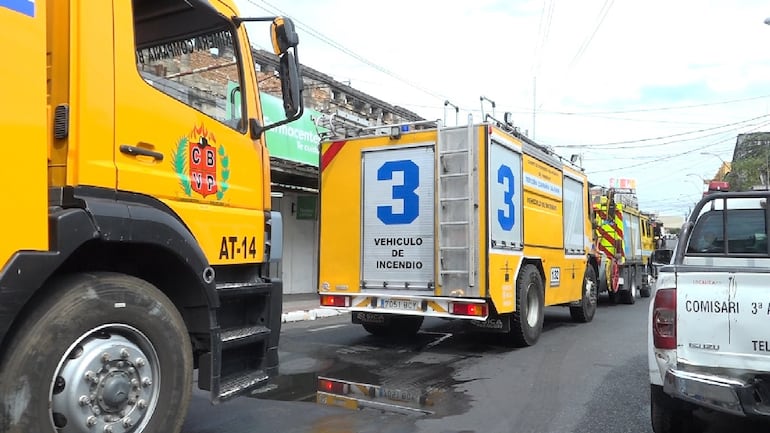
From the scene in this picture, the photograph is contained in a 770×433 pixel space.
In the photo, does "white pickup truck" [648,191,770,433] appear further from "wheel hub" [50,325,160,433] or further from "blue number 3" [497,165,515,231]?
"blue number 3" [497,165,515,231]

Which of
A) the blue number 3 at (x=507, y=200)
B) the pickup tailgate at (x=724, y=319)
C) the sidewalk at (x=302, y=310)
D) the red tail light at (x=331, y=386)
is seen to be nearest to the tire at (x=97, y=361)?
the red tail light at (x=331, y=386)

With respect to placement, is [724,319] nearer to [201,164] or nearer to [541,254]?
[201,164]

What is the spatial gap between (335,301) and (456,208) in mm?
2262

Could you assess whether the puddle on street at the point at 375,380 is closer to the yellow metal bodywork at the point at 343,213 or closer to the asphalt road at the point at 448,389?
the asphalt road at the point at 448,389

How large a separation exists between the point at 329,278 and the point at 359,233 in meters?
0.82

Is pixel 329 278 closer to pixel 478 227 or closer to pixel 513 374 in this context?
pixel 478 227

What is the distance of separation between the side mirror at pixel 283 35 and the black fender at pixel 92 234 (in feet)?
4.54

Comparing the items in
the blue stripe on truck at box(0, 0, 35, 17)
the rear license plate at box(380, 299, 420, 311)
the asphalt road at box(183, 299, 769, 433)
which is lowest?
the asphalt road at box(183, 299, 769, 433)

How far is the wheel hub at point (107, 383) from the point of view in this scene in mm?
2932

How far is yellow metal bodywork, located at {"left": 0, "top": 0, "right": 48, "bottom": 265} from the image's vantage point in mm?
2730

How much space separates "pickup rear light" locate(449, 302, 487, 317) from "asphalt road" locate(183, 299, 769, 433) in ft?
2.11

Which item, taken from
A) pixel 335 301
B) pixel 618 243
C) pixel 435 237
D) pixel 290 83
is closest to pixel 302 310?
pixel 335 301

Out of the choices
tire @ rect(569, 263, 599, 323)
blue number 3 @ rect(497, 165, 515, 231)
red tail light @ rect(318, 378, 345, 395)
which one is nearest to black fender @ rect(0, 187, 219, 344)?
red tail light @ rect(318, 378, 345, 395)

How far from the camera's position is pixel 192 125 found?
3.85m
